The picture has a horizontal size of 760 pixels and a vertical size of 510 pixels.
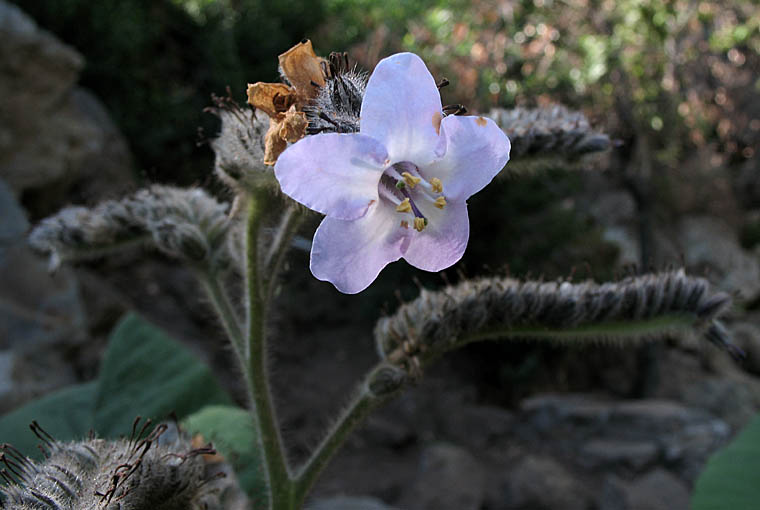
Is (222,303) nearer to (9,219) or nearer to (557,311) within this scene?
(557,311)

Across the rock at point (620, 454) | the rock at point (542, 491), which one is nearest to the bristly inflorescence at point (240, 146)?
the rock at point (542, 491)

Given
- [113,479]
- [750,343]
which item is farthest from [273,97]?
[750,343]

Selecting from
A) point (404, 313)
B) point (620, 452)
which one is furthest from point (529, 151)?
point (620, 452)

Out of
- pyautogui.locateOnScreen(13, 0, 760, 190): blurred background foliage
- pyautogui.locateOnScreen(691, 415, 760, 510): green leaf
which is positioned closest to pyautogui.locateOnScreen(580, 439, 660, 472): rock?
pyautogui.locateOnScreen(691, 415, 760, 510): green leaf

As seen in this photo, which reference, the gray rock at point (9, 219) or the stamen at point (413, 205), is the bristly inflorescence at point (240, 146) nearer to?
the stamen at point (413, 205)

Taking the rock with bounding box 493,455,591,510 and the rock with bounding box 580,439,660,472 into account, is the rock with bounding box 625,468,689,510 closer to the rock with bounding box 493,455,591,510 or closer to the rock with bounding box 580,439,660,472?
the rock with bounding box 493,455,591,510

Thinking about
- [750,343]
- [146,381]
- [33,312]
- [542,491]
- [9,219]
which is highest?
[9,219]
